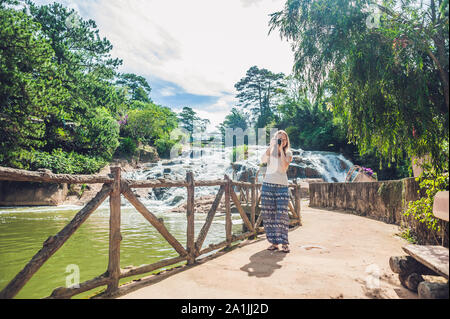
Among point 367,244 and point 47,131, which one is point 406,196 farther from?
point 47,131

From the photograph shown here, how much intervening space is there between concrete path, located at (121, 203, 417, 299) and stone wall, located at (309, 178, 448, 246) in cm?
63

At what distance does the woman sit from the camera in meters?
4.08

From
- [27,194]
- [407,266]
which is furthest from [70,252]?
[27,194]

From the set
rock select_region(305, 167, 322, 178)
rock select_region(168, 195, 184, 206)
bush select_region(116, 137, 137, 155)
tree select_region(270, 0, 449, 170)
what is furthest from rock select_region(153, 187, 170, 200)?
tree select_region(270, 0, 449, 170)

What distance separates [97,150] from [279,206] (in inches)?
789

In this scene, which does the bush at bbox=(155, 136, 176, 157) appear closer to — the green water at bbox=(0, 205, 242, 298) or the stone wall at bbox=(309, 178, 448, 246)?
the stone wall at bbox=(309, 178, 448, 246)

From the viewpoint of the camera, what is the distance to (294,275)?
2980 millimetres

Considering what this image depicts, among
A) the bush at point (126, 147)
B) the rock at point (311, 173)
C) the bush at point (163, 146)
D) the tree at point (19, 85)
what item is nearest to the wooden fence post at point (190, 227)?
the tree at point (19, 85)

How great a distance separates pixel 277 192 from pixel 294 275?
1.40m

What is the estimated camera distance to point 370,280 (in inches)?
111

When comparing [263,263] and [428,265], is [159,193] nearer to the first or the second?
[263,263]

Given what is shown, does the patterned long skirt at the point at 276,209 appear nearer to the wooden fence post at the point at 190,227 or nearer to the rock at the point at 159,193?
the wooden fence post at the point at 190,227
